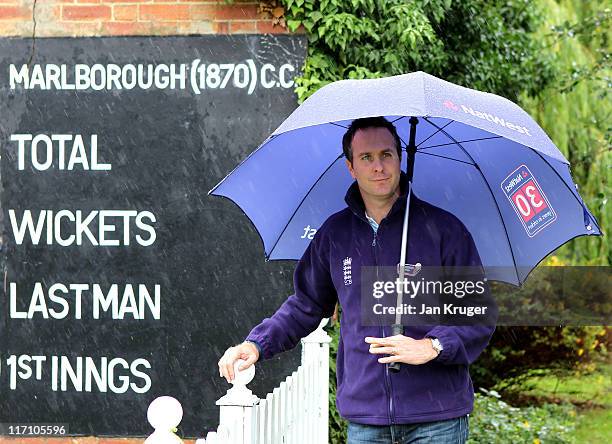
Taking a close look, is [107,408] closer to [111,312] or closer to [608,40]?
[111,312]

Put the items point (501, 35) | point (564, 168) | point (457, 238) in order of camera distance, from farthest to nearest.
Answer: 1. point (501, 35)
2. point (564, 168)
3. point (457, 238)

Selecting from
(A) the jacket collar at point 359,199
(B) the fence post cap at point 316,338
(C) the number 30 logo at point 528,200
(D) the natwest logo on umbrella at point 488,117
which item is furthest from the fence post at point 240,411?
(B) the fence post cap at point 316,338

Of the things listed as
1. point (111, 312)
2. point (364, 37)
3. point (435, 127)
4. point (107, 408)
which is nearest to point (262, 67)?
point (364, 37)

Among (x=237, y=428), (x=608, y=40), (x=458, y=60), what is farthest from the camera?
(x=608, y=40)

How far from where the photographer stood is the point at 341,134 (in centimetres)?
408

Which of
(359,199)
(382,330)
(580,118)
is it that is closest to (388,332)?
(382,330)

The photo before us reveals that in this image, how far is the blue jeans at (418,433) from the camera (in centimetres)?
332

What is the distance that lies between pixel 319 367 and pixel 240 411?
2415 millimetres

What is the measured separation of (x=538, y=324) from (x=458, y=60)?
2308 millimetres

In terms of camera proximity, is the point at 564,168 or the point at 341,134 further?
the point at 341,134

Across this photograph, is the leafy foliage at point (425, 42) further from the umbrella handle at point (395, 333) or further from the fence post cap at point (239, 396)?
the fence post cap at point (239, 396)

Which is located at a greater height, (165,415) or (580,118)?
(580,118)

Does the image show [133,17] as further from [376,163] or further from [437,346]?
[437,346]

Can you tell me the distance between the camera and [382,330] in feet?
11.0
